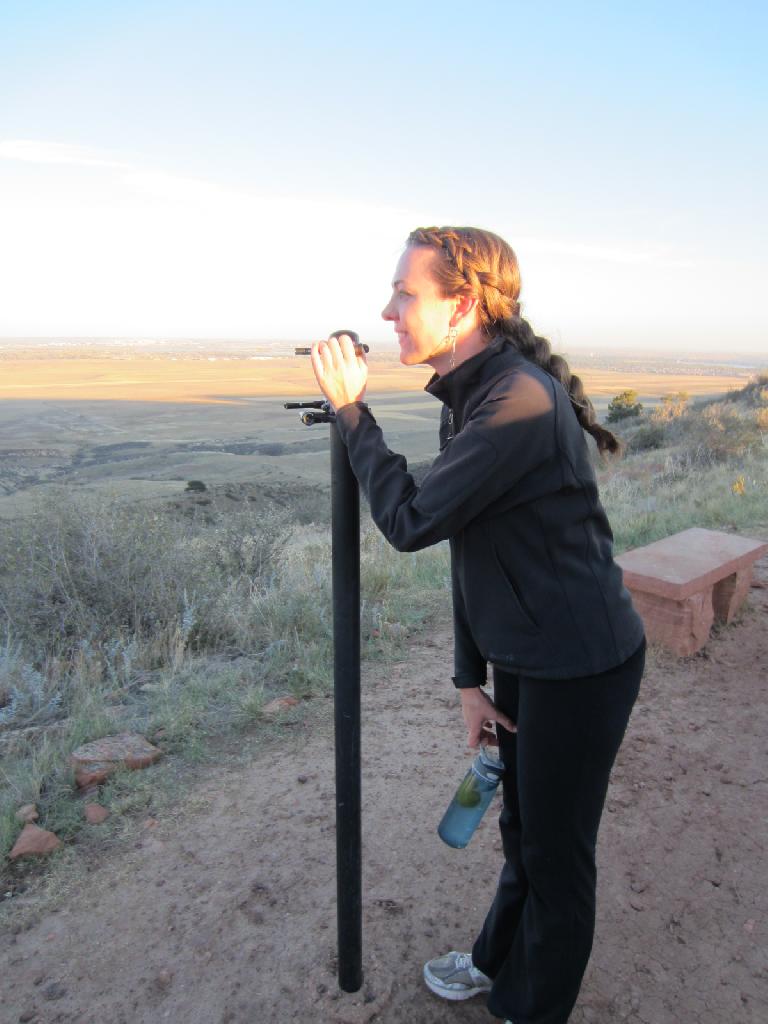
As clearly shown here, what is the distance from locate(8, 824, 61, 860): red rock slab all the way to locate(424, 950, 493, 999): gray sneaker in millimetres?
1417

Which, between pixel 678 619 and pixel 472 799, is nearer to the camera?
pixel 472 799

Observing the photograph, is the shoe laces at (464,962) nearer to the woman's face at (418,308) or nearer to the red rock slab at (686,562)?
the woman's face at (418,308)

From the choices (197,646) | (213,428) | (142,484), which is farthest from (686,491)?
(213,428)

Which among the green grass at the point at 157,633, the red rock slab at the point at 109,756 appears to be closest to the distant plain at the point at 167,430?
the green grass at the point at 157,633

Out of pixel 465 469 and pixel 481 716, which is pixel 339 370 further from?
pixel 481 716

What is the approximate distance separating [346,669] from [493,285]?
870 mm

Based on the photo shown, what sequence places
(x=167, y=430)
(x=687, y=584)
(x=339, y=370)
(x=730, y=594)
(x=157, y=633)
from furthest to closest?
(x=167, y=430), (x=157, y=633), (x=730, y=594), (x=687, y=584), (x=339, y=370)

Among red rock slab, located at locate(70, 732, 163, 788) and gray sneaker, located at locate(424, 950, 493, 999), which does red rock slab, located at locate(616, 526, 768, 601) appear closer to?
gray sneaker, located at locate(424, 950, 493, 999)

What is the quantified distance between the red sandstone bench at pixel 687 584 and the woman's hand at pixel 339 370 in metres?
2.96

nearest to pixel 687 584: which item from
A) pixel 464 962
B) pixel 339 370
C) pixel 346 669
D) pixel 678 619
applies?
pixel 678 619

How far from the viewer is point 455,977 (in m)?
2.05

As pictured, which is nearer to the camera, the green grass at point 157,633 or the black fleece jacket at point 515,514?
the black fleece jacket at point 515,514

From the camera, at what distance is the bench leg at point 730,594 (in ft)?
14.8

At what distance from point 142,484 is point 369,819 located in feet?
64.2
